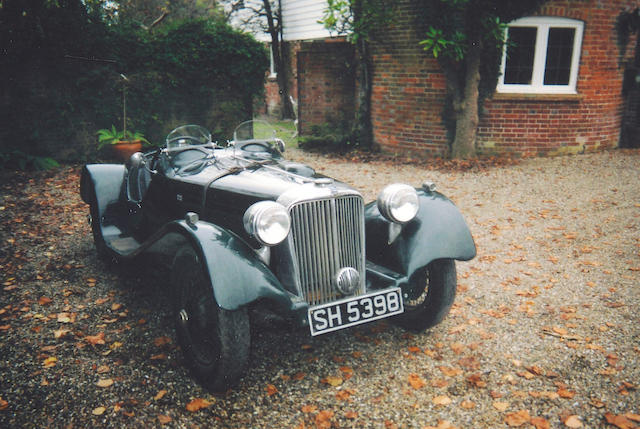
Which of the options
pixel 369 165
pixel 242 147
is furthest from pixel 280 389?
pixel 369 165

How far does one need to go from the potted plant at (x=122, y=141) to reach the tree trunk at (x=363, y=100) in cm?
459

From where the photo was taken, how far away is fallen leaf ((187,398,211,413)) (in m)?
2.68

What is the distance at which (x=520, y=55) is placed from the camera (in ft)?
30.0

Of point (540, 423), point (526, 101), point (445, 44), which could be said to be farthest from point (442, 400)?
point (526, 101)

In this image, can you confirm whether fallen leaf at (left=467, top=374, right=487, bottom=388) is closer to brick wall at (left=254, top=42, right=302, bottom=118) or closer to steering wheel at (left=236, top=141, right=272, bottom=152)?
steering wheel at (left=236, top=141, right=272, bottom=152)

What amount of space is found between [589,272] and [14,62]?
31.9ft

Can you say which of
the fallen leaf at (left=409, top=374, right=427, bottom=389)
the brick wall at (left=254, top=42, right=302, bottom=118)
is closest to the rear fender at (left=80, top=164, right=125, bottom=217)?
the fallen leaf at (left=409, top=374, right=427, bottom=389)

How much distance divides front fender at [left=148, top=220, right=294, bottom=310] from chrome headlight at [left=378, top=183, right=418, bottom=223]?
0.94 m

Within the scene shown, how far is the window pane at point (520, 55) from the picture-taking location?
355 inches

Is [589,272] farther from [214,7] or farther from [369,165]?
[214,7]

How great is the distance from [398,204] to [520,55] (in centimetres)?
755

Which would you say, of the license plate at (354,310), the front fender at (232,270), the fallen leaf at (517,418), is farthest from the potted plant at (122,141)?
the fallen leaf at (517,418)

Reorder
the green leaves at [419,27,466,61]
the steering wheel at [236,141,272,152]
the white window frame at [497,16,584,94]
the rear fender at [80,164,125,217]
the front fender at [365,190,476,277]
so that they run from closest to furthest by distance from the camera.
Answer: the front fender at [365,190,476,277]
the steering wheel at [236,141,272,152]
the rear fender at [80,164,125,217]
the green leaves at [419,27,466,61]
the white window frame at [497,16,584,94]

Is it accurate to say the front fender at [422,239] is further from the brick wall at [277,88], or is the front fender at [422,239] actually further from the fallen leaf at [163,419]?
the brick wall at [277,88]
